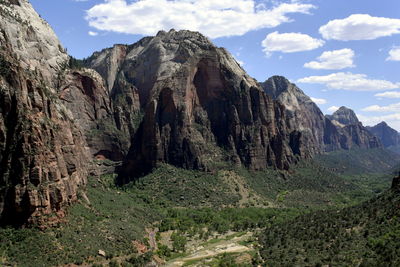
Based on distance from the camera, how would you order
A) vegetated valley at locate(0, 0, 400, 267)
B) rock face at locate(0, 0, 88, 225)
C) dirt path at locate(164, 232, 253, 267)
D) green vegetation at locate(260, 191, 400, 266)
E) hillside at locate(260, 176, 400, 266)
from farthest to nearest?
dirt path at locate(164, 232, 253, 267) → rock face at locate(0, 0, 88, 225) → vegetated valley at locate(0, 0, 400, 267) → hillside at locate(260, 176, 400, 266) → green vegetation at locate(260, 191, 400, 266)

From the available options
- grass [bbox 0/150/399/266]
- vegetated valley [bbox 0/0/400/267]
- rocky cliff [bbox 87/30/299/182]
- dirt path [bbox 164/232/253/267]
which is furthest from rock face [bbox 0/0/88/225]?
rocky cliff [bbox 87/30/299/182]

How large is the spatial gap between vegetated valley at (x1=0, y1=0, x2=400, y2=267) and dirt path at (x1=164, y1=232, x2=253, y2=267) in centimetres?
70

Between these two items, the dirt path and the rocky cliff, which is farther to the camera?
the rocky cliff

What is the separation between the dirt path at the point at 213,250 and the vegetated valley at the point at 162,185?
70 centimetres

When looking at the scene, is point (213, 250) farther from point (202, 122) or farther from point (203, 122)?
point (203, 122)

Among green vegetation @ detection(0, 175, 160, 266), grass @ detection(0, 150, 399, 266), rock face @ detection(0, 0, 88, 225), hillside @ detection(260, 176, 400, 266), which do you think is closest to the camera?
hillside @ detection(260, 176, 400, 266)

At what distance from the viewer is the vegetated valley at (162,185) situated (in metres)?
84.3

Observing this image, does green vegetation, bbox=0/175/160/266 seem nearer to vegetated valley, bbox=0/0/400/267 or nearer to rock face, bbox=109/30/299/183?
vegetated valley, bbox=0/0/400/267

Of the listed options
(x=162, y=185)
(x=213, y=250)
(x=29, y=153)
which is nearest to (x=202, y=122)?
(x=162, y=185)

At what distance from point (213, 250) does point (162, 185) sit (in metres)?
66.0

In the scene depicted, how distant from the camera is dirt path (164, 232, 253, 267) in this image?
9469 cm

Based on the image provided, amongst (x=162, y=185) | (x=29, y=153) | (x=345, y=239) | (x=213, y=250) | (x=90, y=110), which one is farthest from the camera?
(x=90, y=110)

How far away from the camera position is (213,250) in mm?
100938

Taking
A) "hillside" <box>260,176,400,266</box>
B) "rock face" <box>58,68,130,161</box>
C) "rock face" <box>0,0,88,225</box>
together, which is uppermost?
"rock face" <box>58,68,130,161</box>
